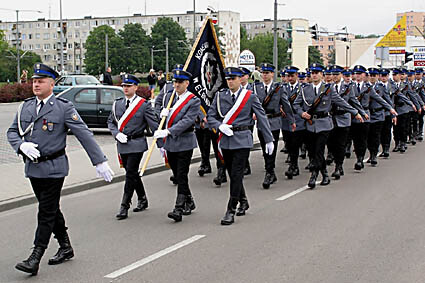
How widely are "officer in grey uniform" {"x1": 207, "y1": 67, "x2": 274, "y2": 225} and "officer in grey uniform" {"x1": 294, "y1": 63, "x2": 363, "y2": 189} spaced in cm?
257

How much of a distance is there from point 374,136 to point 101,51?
9976cm

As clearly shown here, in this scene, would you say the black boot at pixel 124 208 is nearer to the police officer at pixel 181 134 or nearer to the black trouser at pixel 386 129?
the police officer at pixel 181 134

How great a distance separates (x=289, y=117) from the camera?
458 inches

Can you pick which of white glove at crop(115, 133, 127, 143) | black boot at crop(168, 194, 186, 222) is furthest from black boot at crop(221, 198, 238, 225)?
white glove at crop(115, 133, 127, 143)

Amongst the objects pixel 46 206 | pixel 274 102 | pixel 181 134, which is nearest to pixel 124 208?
pixel 181 134

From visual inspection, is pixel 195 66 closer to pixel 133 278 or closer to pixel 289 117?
pixel 289 117

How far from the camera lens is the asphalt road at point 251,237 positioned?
6.04 meters

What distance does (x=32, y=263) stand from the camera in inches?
234

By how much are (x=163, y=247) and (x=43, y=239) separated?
1.46 meters

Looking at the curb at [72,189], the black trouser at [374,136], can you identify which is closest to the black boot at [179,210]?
the curb at [72,189]

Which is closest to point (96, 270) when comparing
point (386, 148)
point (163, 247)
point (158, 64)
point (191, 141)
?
point (163, 247)

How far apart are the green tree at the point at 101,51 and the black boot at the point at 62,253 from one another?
10501 centimetres

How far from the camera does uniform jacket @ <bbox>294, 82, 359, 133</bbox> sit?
36.5ft

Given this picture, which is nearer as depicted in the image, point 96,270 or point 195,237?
point 96,270
